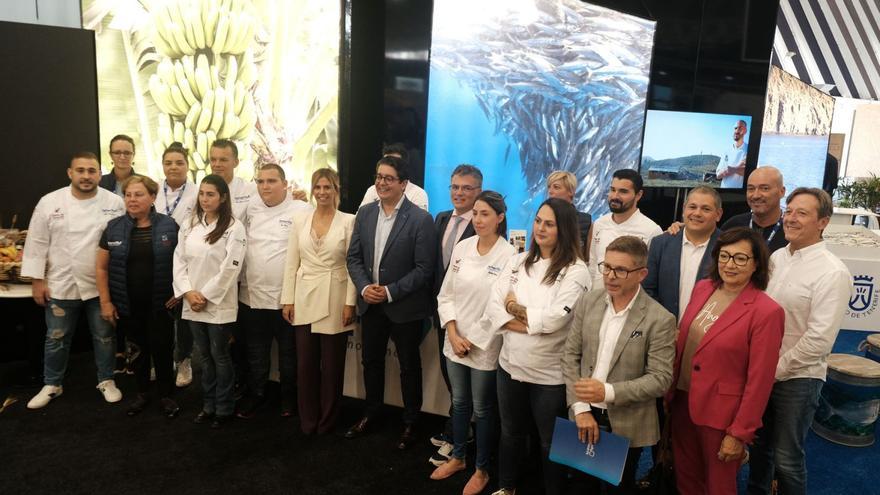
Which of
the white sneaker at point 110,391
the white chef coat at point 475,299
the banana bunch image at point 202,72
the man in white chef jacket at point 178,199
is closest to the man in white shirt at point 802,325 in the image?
the white chef coat at point 475,299

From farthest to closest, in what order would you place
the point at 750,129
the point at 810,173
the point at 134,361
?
the point at 810,173 → the point at 750,129 → the point at 134,361

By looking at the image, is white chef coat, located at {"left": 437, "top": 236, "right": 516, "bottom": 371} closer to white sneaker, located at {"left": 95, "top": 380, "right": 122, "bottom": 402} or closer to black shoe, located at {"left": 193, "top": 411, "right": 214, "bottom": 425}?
black shoe, located at {"left": 193, "top": 411, "right": 214, "bottom": 425}

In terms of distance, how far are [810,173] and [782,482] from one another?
30.4 ft

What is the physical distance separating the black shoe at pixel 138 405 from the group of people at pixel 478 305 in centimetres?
2

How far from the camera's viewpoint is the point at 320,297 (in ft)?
9.91

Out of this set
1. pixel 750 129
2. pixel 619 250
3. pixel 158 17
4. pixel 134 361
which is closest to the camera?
pixel 619 250

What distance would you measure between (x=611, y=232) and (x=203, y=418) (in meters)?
2.64

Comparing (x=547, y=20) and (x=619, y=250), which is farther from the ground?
(x=547, y=20)

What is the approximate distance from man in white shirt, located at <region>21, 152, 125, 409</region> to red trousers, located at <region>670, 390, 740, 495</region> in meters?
3.33

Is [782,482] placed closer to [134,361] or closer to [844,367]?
[844,367]

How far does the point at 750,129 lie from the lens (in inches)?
262

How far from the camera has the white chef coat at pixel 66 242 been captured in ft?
11.0

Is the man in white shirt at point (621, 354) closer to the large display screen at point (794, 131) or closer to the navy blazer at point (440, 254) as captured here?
the navy blazer at point (440, 254)

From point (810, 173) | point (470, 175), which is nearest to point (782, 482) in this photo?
point (470, 175)
